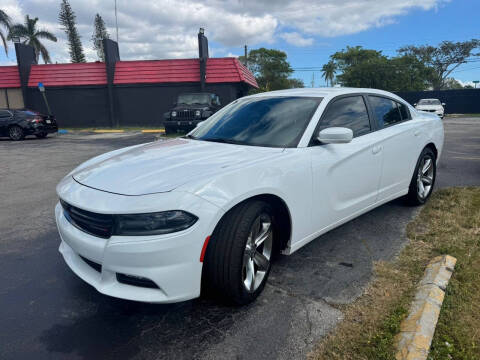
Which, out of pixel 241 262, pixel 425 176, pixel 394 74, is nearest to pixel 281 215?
pixel 241 262

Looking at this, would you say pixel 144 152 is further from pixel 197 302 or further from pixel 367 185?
pixel 367 185

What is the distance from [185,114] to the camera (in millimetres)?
14633

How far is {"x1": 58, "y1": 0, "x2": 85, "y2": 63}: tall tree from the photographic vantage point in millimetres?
40625

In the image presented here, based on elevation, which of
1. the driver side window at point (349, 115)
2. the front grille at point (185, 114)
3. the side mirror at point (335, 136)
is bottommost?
the front grille at point (185, 114)

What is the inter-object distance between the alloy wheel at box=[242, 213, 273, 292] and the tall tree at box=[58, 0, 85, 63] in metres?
46.5

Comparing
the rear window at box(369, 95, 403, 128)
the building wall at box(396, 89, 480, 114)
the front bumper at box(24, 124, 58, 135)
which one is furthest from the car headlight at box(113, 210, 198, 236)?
the building wall at box(396, 89, 480, 114)

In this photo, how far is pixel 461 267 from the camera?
2896 millimetres

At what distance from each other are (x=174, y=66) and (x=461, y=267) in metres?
22.4

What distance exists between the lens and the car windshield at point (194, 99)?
15.5 metres

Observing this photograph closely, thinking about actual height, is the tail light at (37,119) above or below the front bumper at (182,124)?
above

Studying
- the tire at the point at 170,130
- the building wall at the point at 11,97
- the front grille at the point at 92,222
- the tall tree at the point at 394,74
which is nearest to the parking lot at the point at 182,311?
the front grille at the point at 92,222

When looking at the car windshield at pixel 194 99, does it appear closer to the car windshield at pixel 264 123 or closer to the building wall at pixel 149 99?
the building wall at pixel 149 99

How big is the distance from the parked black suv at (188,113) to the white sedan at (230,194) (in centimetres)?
1072

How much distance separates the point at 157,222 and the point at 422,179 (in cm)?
388
